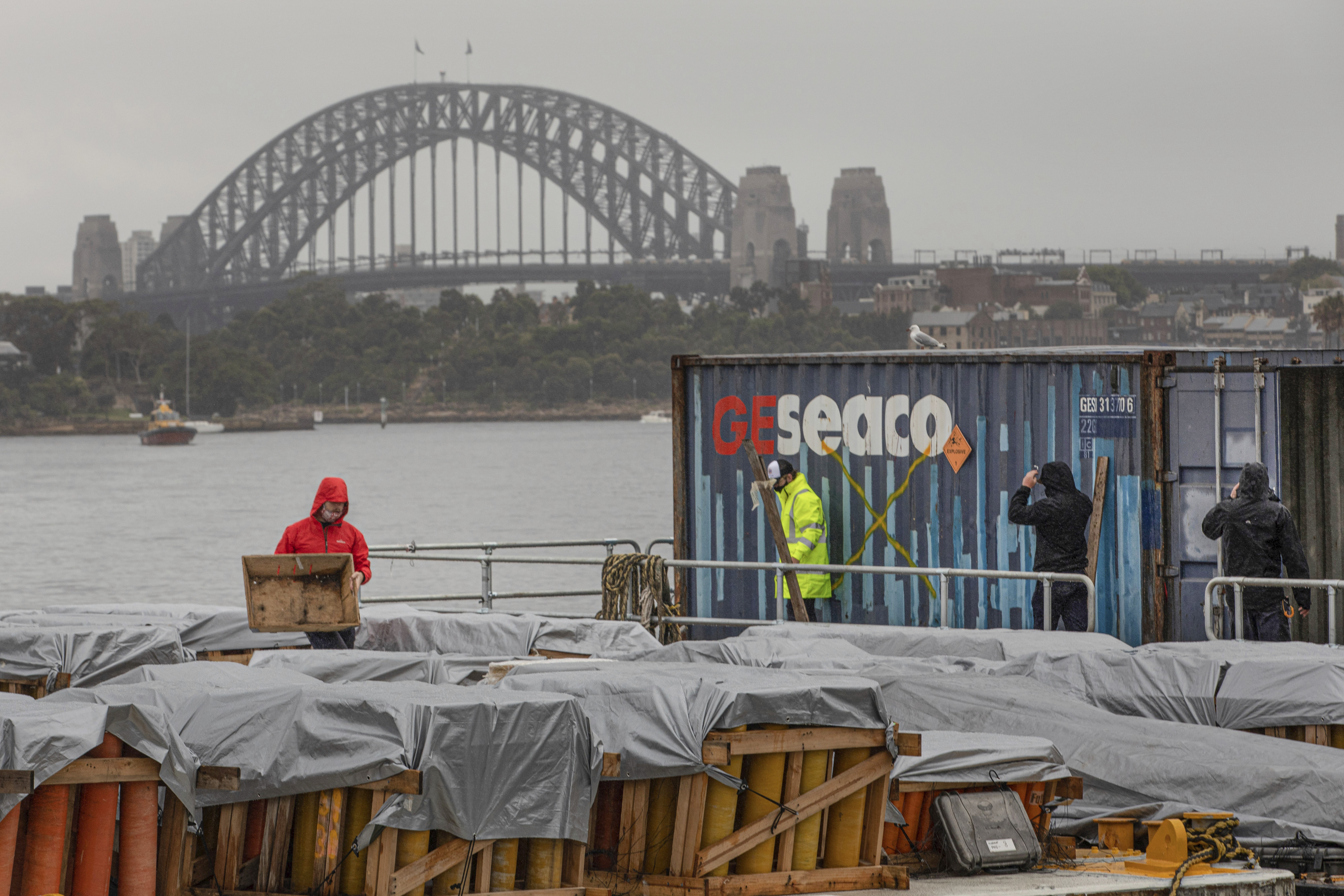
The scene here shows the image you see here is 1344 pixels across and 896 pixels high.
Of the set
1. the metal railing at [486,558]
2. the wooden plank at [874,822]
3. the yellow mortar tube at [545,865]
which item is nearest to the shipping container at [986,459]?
the metal railing at [486,558]

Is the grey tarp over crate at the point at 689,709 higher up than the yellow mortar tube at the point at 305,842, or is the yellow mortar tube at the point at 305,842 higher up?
the grey tarp over crate at the point at 689,709

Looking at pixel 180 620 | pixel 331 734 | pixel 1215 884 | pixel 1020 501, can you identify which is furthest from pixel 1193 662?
pixel 180 620

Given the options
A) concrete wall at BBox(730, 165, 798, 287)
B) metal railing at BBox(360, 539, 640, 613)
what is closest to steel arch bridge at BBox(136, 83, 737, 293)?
concrete wall at BBox(730, 165, 798, 287)

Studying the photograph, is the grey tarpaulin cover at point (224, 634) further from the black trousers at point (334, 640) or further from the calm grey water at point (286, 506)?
the calm grey water at point (286, 506)

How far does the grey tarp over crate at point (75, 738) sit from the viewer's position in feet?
21.3

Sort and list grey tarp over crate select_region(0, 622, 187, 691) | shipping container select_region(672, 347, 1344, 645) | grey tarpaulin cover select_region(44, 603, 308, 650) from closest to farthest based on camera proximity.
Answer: grey tarp over crate select_region(0, 622, 187, 691) → grey tarpaulin cover select_region(44, 603, 308, 650) → shipping container select_region(672, 347, 1344, 645)

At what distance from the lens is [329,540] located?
1127 cm

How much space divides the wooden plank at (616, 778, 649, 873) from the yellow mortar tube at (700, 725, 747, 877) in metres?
0.27

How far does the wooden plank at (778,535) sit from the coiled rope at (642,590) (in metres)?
0.98

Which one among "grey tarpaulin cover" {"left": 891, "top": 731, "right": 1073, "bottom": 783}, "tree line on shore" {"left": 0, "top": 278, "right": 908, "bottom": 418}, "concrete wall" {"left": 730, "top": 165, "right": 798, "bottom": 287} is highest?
"concrete wall" {"left": 730, "top": 165, "right": 798, "bottom": 287}

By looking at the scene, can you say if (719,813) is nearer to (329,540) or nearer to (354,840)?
(354,840)

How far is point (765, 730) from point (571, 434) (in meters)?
158

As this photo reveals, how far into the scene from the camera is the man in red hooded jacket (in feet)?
36.6

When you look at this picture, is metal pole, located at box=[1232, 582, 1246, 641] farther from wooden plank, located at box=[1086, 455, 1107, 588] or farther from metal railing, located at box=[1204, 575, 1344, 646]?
wooden plank, located at box=[1086, 455, 1107, 588]
